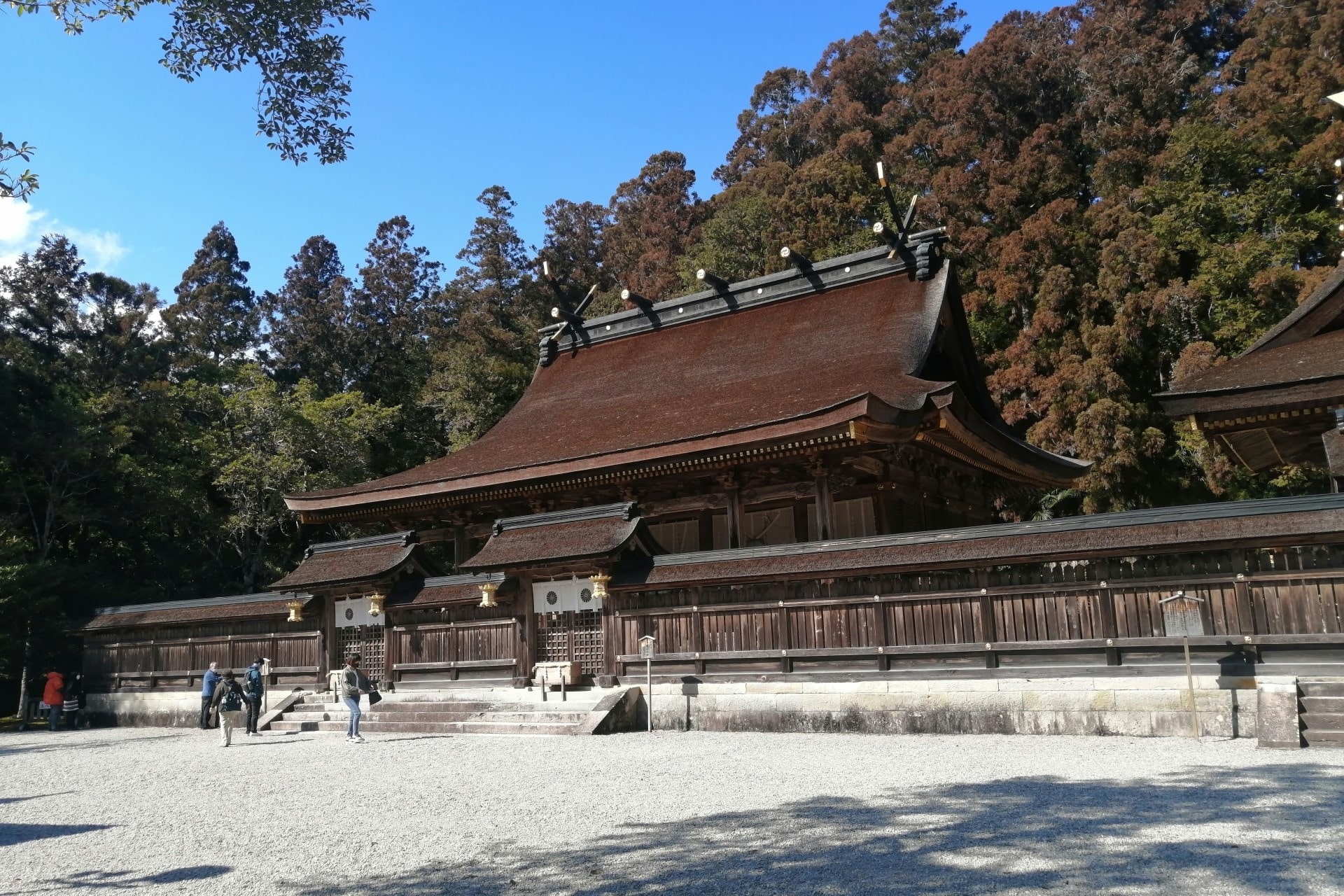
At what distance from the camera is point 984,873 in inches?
212

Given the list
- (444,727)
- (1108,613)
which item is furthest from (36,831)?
(1108,613)

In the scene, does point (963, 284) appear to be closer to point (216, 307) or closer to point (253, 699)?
point (253, 699)

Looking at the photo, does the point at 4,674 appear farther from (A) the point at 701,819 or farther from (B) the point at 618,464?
(A) the point at 701,819

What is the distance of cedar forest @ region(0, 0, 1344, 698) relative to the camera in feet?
83.2

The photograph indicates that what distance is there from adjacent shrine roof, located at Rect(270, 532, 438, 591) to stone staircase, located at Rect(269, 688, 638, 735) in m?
2.08

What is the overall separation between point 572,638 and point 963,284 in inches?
799

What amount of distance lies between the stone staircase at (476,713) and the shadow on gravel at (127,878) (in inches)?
302

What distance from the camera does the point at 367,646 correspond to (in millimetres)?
18438

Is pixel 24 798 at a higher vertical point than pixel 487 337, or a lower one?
lower

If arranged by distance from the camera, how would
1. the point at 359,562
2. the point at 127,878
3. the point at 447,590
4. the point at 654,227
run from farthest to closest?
the point at 654,227 < the point at 359,562 < the point at 447,590 < the point at 127,878

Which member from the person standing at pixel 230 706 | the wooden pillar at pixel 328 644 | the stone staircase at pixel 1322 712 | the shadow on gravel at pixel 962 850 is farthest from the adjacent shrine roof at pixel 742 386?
the shadow on gravel at pixel 962 850

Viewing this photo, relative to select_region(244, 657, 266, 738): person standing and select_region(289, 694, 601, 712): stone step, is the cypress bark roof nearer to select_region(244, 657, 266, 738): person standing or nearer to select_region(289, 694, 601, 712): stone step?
select_region(289, 694, 601, 712): stone step

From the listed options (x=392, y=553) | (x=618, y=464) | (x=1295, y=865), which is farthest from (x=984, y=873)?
(x=392, y=553)

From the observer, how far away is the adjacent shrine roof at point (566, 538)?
→ 15.5 meters
